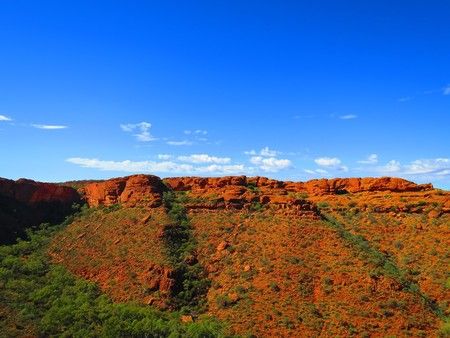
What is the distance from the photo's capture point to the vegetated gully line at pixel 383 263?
132 feet

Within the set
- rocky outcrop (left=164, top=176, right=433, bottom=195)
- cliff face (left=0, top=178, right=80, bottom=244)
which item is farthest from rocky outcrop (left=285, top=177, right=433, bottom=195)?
cliff face (left=0, top=178, right=80, bottom=244)

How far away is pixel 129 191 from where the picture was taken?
63.7 meters

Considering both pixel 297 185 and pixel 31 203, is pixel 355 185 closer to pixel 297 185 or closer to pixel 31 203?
pixel 297 185

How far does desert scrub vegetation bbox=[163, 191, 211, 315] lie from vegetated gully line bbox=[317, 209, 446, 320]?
1406cm

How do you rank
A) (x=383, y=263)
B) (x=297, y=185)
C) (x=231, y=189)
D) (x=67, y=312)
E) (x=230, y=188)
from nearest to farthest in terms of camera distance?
(x=67, y=312) → (x=383, y=263) → (x=231, y=189) → (x=230, y=188) → (x=297, y=185)

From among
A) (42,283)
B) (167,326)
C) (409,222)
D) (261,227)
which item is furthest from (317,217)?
(42,283)

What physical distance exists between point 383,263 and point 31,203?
4608cm

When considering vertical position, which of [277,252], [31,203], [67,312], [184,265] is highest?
[31,203]

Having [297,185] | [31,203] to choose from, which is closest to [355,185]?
[297,185]

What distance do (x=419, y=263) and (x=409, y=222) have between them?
7.43m

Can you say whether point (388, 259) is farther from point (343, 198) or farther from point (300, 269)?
point (343, 198)

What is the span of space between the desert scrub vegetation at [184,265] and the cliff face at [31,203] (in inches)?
683

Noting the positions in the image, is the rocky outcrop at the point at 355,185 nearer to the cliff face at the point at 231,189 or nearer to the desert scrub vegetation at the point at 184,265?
the cliff face at the point at 231,189

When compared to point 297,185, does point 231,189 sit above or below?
below
